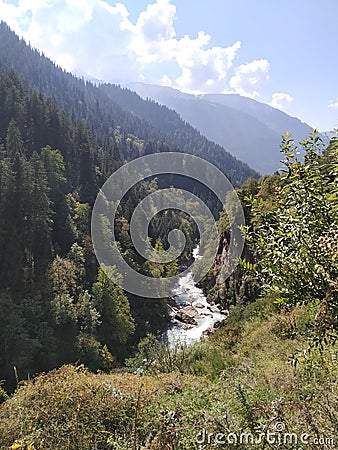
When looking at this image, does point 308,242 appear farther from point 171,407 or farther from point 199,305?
point 199,305

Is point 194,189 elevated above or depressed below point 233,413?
above

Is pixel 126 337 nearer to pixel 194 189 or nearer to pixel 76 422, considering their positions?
pixel 76 422

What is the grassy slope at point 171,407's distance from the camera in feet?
12.6

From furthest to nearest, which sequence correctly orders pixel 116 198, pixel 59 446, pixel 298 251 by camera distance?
1. pixel 116 198
2. pixel 59 446
3. pixel 298 251

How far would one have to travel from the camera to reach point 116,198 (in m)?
50.7

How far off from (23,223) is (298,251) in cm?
3107

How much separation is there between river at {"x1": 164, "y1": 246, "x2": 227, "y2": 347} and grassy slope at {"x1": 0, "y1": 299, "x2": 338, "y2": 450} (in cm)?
1891

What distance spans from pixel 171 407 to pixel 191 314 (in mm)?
30605

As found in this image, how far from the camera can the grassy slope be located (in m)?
→ 3.84

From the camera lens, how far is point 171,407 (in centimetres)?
485

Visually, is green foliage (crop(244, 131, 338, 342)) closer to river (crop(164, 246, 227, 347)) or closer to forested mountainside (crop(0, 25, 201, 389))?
river (crop(164, 246, 227, 347))

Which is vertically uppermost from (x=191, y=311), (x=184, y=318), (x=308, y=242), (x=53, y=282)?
(x=308, y=242)

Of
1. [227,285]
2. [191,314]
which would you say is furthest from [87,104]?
[227,285]

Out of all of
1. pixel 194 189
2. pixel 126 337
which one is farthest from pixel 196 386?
pixel 194 189
